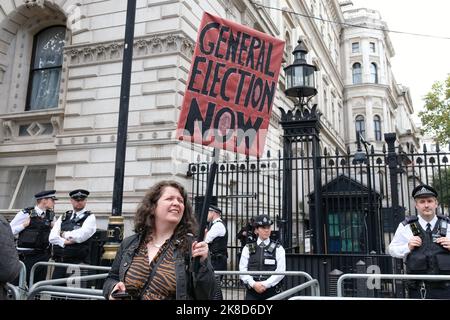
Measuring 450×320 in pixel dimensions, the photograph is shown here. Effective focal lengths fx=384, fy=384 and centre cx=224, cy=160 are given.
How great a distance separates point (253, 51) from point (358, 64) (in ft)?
170

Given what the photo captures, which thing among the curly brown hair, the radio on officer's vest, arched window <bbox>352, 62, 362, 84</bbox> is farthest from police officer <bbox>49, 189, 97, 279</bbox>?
arched window <bbox>352, 62, 362, 84</bbox>

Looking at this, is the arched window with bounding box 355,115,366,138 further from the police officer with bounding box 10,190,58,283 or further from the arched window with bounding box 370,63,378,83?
the police officer with bounding box 10,190,58,283

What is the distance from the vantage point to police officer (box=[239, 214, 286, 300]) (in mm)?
5094

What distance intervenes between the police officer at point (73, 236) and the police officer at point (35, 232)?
362 mm

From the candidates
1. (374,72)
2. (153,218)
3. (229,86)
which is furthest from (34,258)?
(374,72)

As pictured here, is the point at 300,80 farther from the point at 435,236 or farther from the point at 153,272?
the point at 153,272

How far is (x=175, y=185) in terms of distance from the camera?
9.54ft

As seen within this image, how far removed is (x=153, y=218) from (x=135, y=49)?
10.4 m

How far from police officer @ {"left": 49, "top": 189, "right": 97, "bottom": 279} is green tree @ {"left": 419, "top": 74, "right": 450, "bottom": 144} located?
1207 inches

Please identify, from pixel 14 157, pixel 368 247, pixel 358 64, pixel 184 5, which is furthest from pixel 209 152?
pixel 358 64

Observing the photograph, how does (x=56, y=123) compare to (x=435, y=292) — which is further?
(x=56, y=123)

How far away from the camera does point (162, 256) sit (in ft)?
8.33
